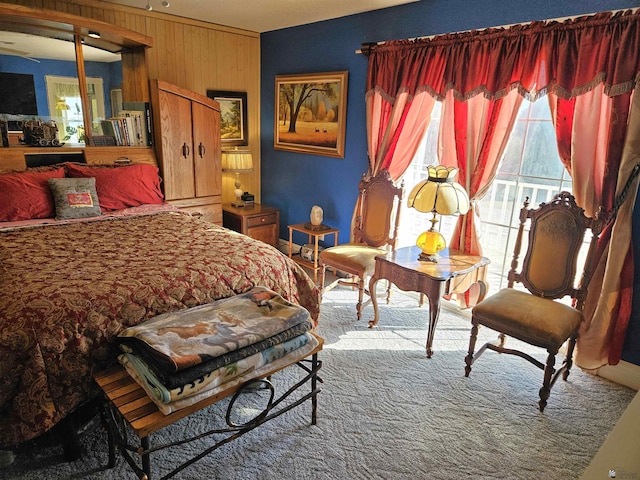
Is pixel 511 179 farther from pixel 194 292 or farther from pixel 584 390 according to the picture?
pixel 194 292

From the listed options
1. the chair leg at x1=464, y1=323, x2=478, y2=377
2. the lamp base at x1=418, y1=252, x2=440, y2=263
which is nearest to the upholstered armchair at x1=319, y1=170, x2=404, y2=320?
the lamp base at x1=418, y1=252, x2=440, y2=263

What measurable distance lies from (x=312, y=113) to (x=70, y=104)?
212 centimetres

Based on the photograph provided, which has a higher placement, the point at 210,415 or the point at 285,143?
the point at 285,143

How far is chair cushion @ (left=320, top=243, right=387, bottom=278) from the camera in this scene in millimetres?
3180

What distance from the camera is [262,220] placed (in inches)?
177

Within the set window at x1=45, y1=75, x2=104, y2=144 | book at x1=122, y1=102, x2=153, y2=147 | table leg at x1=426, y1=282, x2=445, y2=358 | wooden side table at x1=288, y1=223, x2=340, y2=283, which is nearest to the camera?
table leg at x1=426, y1=282, x2=445, y2=358

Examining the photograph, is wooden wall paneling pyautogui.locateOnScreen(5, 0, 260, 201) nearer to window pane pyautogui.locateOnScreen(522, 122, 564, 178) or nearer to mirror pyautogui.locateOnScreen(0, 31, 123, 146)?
mirror pyautogui.locateOnScreen(0, 31, 123, 146)

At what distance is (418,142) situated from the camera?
3395 millimetres

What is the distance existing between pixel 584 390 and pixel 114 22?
453 centimetres

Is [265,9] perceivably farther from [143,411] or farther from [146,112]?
[143,411]

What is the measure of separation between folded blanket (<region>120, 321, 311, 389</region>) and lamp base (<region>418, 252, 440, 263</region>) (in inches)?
53.5

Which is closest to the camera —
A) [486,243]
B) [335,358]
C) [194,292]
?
[194,292]

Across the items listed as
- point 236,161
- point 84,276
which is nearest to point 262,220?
point 236,161

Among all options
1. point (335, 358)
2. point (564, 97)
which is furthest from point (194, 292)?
point (564, 97)
